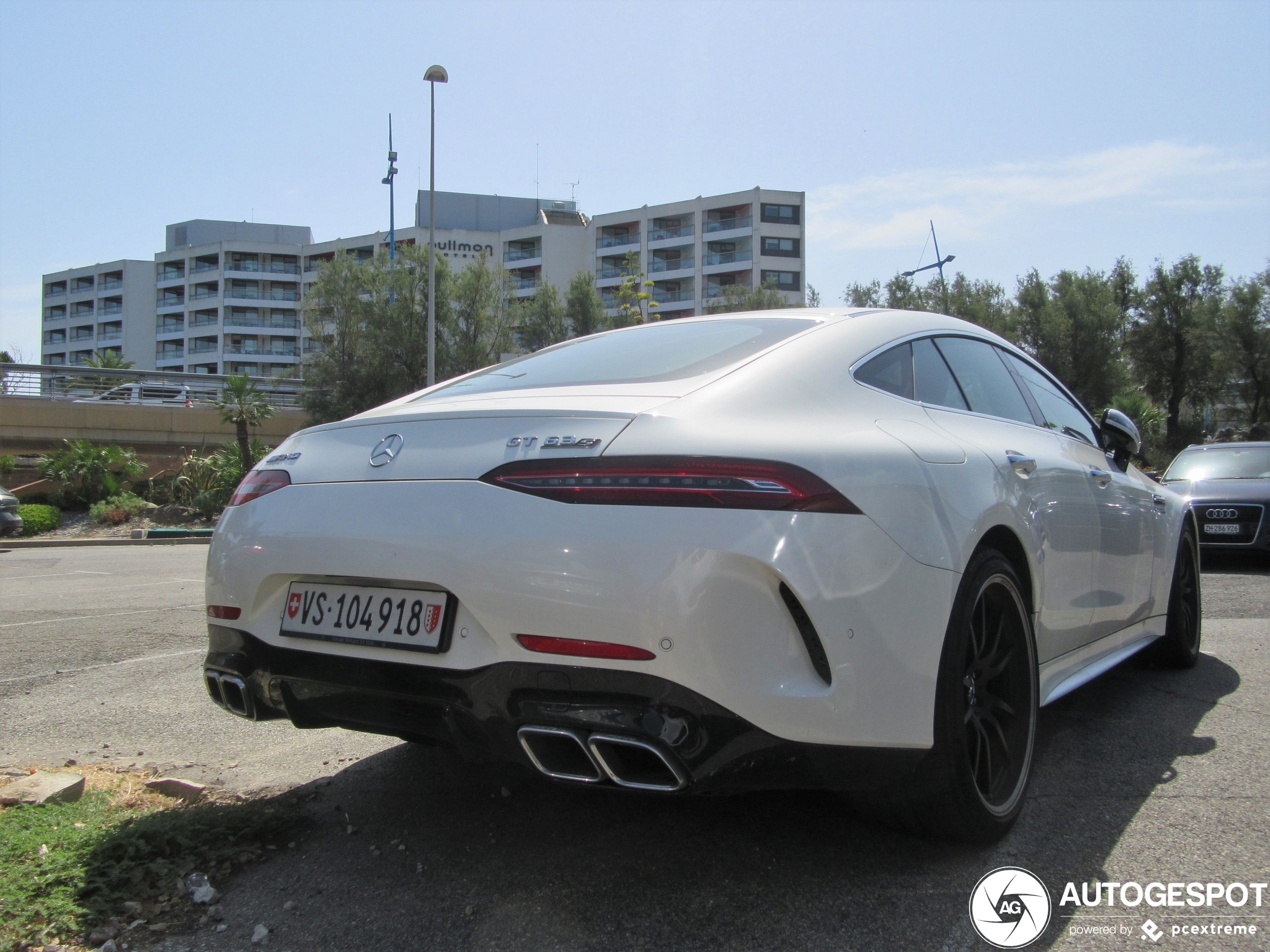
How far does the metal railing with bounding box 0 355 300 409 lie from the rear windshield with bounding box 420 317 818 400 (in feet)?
95.4

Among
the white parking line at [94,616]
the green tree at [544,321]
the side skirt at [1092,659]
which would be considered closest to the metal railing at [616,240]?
the green tree at [544,321]

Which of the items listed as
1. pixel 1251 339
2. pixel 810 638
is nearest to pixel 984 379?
pixel 810 638

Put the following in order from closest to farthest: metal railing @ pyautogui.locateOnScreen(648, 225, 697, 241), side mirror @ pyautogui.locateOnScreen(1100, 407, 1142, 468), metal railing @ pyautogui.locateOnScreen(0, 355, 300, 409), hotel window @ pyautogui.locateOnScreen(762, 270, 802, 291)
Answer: side mirror @ pyautogui.locateOnScreen(1100, 407, 1142, 468) < metal railing @ pyautogui.locateOnScreen(0, 355, 300, 409) < hotel window @ pyautogui.locateOnScreen(762, 270, 802, 291) < metal railing @ pyautogui.locateOnScreen(648, 225, 697, 241)

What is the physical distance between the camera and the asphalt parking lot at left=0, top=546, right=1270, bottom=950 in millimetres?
2162

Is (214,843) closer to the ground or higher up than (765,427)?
closer to the ground

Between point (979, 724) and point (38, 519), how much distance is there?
24392 millimetres

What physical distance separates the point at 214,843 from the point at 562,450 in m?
1.46

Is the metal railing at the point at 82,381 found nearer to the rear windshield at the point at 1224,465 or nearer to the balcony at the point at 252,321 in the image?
the rear windshield at the point at 1224,465

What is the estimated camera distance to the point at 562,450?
218cm

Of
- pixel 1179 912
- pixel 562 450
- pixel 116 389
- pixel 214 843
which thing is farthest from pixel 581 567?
pixel 116 389

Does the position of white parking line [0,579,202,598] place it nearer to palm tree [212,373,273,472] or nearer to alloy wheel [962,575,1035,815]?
alloy wheel [962,575,1035,815]

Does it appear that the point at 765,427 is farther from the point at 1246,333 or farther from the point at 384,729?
the point at 1246,333

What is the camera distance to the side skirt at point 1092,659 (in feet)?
10.0

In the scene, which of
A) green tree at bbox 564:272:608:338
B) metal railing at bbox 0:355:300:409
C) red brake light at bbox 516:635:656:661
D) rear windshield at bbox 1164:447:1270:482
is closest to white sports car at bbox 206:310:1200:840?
red brake light at bbox 516:635:656:661
